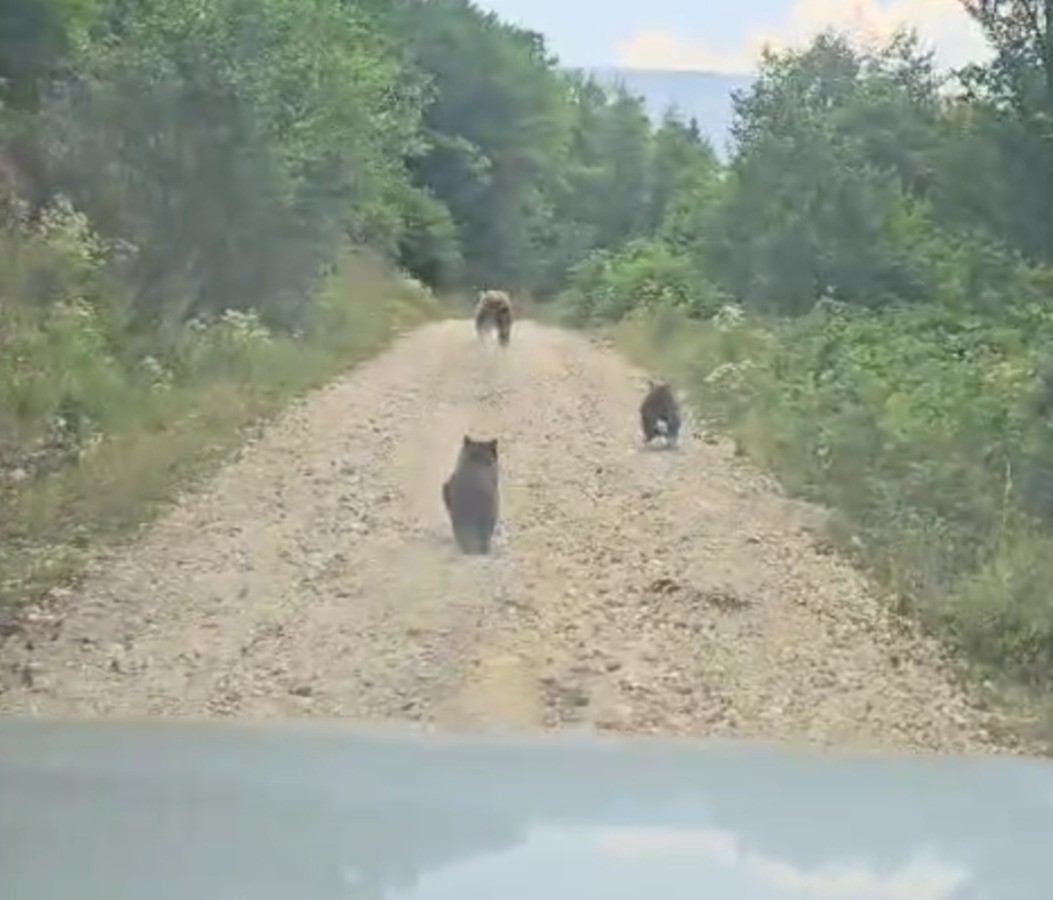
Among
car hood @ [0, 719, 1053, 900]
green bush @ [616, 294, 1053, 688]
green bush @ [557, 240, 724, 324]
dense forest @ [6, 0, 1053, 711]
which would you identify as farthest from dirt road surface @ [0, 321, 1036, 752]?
green bush @ [557, 240, 724, 324]

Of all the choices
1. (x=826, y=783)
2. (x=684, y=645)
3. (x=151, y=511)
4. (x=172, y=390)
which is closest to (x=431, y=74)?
(x=172, y=390)

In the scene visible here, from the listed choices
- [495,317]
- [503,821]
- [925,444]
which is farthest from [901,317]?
[503,821]

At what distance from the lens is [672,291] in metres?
42.8

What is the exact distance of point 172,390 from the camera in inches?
786

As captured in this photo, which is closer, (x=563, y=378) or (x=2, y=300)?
(x=2, y=300)

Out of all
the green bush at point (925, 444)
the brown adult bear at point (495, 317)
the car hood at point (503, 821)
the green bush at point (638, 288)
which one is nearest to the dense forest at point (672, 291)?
the green bush at point (925, 444)

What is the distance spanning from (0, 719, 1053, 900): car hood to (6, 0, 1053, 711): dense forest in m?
4.44

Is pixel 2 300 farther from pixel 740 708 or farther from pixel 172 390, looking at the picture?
pixel 740 708

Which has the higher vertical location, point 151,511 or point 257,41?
point 257,41

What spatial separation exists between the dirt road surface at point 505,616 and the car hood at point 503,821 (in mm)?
2304

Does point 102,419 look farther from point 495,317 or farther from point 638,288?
point 638,288

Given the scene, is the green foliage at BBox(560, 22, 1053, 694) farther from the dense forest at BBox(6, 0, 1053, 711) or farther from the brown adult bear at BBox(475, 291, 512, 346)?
the brown adult bear at BBox(475, 291, 512, 346)

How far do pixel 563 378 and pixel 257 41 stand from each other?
21.8 ft

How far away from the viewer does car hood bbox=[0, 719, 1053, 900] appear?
440 centimetres
